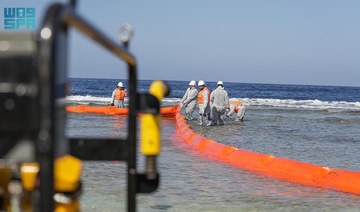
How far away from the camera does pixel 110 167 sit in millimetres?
8844

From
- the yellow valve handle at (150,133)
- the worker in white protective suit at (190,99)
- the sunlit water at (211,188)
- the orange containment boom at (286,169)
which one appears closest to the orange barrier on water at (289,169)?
the orange containment boom at (286,169)

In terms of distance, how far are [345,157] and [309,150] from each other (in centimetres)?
122

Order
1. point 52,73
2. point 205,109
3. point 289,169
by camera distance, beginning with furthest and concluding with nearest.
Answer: point 205,109, point 289,169, point 52,73

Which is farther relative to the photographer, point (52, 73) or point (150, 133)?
point (150, 133)

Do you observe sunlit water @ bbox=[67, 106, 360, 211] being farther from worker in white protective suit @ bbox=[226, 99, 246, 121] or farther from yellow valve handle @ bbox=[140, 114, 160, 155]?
A: worker in white protective suit @ bbox=[226, 99, 246, 121]

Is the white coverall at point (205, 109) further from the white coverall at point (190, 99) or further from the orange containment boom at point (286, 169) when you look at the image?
the orange containment boom at point (286, 169)

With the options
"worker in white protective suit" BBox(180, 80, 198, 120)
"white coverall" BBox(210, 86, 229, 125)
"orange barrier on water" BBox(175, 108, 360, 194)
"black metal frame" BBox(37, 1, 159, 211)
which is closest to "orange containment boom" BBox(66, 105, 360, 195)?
"orange barrier on water" BBox(175, 108, 360, 194)

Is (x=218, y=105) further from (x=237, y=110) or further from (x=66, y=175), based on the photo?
(x=66, y=175)

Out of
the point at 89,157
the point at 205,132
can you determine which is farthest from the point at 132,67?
the point at 205,132

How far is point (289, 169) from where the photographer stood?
8469 millimetres

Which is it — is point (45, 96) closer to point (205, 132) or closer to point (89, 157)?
point (89, 157)

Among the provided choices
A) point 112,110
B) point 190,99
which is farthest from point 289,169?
point 112,110

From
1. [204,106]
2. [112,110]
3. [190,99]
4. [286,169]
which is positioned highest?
[190,99]

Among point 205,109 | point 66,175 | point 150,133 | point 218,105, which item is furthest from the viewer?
point 205,109
